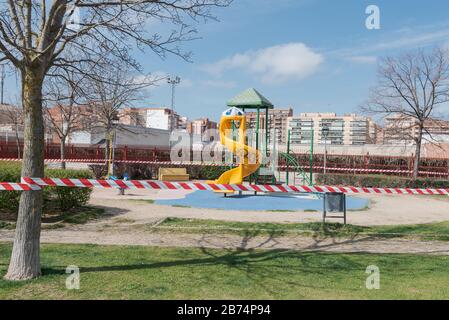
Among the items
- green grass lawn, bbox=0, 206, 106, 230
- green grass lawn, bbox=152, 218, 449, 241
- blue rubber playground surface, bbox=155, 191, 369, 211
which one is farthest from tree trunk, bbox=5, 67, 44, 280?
blue rubber playground surface, bbox=155, 191, 369, 211

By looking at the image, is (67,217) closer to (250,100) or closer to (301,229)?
(301,229)

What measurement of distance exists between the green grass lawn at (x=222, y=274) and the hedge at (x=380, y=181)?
61.1 ft

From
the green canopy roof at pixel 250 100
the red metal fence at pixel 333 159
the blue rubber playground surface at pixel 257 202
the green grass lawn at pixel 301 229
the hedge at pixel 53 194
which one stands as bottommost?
the green grass lawn at pixel 301 229

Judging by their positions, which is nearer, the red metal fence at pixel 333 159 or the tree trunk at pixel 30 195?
the tree trunk at pixel 30 195

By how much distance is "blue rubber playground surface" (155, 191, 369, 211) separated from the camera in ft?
53.5

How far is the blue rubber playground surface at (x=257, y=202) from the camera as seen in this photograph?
16312 mm

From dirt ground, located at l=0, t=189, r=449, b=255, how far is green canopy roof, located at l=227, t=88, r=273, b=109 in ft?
23.7

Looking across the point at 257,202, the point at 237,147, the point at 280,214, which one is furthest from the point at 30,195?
the point at 237,147

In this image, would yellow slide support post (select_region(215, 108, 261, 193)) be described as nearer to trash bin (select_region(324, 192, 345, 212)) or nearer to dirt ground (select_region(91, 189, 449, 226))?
dirt ground (select_region(91, 189, 449, 226))

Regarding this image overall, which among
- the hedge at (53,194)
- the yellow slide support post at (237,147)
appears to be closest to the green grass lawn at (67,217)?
the hedge at (53,194)

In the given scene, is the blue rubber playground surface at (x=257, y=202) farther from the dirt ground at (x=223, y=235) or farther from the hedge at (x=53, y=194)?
the hedge at (x=53, y=194)

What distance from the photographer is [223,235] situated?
9.90 m

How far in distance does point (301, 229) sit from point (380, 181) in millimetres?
17089
